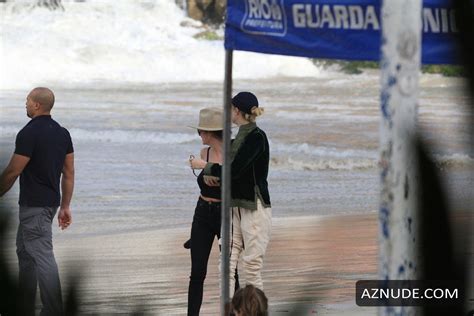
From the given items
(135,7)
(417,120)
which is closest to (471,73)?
(417,120)

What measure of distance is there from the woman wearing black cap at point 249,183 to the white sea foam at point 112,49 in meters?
35.5

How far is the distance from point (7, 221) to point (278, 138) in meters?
23.6

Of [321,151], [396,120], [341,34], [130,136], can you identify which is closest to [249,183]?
[341,34]

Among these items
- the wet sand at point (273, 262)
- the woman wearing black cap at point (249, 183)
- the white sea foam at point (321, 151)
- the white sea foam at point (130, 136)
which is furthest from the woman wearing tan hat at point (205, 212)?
the white sea foam at point (130, 136)

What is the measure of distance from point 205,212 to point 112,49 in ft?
147

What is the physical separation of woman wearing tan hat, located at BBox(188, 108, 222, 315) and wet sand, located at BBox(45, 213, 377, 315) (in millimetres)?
453

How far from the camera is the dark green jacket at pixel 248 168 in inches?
249

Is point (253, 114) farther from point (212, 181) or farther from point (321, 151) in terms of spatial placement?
point (321, 151)

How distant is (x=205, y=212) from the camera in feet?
21.6

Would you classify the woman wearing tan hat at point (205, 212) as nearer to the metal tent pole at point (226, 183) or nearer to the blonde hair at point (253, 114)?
the blonde hair at point (253, 114)

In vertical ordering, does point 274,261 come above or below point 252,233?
below

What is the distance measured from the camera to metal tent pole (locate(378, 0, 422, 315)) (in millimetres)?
1671

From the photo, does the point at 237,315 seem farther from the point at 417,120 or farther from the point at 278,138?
the point at 278,138

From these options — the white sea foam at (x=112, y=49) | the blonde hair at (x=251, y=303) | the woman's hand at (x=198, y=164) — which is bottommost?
the blonde hair at (x=251, y=303)
